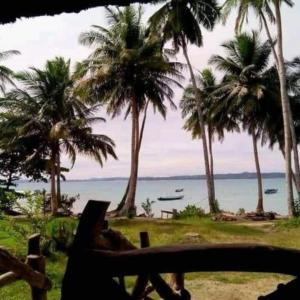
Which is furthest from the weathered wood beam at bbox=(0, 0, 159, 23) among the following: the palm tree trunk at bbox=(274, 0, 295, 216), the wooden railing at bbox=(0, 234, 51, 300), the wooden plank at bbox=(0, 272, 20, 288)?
the palm tree trunk at bbox=(274, 0, 295, 216)

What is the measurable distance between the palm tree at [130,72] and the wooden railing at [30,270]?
22199 millimetres

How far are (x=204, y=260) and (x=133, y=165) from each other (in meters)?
26.6

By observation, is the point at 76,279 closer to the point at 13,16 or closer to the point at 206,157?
the point at 13,16

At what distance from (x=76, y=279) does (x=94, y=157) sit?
92.3 feet

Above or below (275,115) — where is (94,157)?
below

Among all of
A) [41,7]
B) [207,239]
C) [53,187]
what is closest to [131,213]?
[53,187]

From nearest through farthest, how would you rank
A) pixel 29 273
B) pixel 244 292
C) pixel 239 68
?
pixel 29 273 < pixel 244 292 < pixel 239 68

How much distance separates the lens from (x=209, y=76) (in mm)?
37531

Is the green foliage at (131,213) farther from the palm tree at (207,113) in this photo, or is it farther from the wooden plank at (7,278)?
the wooden plank at (7,278)

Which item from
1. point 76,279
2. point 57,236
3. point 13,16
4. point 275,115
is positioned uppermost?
point 275,115

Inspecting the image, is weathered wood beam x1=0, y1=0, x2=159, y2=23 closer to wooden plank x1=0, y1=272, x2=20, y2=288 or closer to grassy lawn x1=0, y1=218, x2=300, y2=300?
wooden plank x1=0, y1=272, x2=20, y2=288

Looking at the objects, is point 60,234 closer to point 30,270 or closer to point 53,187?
point 30,270

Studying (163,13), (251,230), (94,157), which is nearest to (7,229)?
(251,230)

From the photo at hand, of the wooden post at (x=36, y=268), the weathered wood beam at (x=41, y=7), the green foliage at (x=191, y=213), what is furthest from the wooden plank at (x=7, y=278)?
the green foliage at (x=191, y=213)
